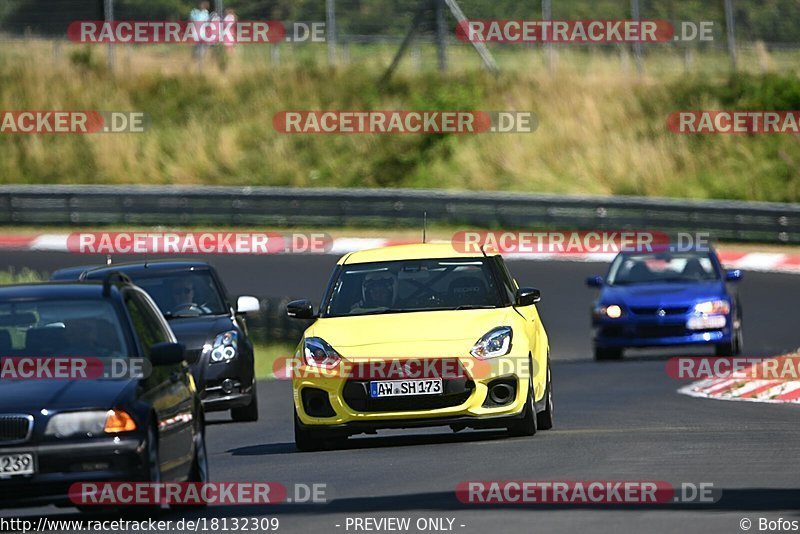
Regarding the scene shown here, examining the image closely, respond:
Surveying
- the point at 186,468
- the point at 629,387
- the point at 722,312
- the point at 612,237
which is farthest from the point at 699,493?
the point at 612,237

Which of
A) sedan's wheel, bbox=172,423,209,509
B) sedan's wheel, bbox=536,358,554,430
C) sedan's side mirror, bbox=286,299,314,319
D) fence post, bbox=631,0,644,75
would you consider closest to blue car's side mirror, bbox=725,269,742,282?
sedan's wheel, bbox=536,358,554,430

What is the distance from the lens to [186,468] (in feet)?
36.6

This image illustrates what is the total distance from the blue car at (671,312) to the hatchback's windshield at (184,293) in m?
6.23

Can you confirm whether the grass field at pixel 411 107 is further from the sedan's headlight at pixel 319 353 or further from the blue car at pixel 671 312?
the sedan's headlight at pixel 319 353

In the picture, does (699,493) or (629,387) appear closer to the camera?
(699,493)

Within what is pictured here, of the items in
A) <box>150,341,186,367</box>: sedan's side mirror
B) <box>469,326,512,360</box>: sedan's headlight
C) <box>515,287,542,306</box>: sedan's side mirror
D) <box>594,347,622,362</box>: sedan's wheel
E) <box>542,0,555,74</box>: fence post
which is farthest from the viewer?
<box>542,0,555,74</box>: fence post

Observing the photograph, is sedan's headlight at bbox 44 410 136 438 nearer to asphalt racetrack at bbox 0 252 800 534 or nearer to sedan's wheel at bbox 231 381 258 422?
asphalt racetrack at bbox 0 252 800 534

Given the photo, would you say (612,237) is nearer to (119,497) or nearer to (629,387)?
(629,387)

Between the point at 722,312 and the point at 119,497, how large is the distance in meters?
14.2

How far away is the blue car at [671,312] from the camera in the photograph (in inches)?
913

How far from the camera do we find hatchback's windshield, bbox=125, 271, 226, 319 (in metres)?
19.1

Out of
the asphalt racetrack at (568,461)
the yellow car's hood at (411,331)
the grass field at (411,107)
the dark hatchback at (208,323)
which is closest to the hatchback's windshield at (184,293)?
the dark hatchback at (208,323)

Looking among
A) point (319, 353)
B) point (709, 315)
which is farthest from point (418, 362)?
point (709, 315)

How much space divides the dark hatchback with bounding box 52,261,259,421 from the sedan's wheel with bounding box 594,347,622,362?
6311 mm
